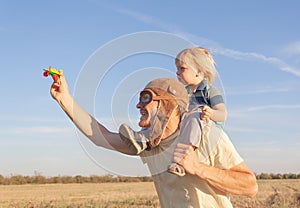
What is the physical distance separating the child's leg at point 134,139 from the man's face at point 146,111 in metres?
0.06

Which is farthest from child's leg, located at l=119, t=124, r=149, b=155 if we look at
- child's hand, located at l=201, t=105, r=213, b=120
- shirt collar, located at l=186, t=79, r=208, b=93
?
shirt collar, located at l=186, t=79, r=208, b=93

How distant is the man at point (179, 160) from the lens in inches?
97.3

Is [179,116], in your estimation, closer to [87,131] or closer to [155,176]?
[155,176]

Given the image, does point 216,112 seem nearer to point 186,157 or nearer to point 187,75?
point 187,75

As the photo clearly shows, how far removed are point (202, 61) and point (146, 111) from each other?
0.46 meters

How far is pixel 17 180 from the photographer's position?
46844 mm

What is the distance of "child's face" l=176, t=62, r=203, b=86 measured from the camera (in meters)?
2.79

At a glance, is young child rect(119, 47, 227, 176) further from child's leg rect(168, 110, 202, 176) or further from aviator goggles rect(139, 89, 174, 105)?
aviator goggles rect(139, 89, 174, 105)

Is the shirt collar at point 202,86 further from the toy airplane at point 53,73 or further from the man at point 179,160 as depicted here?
the toy airplane at point 53,73

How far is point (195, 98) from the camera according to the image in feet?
9.87

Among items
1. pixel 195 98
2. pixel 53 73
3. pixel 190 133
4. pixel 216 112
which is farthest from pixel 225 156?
pixel 53 73

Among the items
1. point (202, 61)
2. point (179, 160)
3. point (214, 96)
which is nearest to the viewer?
point (179, 160)

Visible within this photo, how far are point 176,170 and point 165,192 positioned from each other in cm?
29

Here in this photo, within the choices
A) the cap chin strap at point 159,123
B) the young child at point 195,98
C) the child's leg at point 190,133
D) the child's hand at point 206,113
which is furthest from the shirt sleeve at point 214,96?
the cap chin strap at point 159,123
